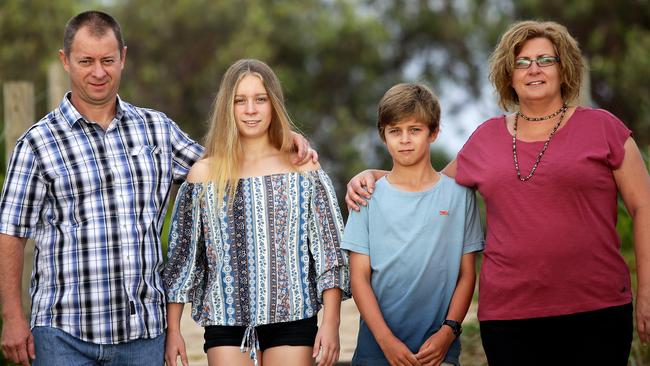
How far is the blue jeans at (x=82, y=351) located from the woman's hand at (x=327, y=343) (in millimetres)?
639

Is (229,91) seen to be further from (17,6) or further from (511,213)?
(17,6)

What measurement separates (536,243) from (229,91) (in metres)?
1.36

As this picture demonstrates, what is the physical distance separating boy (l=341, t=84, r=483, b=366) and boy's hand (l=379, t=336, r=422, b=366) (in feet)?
0.06

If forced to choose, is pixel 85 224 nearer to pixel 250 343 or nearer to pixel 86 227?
pixel 86 227

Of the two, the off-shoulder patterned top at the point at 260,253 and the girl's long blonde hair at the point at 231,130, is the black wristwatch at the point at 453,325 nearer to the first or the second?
the off-shoulder patterned top at the point at 260,253

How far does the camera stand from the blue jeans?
3584mm

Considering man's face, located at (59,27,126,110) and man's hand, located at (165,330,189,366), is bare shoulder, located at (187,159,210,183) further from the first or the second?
man's hand, located at (165,330,189,366)

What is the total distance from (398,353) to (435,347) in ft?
0.47

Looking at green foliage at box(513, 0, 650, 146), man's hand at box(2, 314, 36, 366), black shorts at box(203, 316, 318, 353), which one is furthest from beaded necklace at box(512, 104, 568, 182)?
green foliage at box(513, 0, 650, 146)

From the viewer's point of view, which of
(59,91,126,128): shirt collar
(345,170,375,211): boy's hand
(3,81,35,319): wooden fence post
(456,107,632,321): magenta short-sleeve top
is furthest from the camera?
(3,81,35,319): wooden fence post

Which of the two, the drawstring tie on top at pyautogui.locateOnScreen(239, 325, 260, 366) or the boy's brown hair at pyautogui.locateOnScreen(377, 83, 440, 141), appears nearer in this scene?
the drawstring tie on top at pyautogui.locateOnScreen(239, 325, 260, 366)

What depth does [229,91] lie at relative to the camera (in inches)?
157

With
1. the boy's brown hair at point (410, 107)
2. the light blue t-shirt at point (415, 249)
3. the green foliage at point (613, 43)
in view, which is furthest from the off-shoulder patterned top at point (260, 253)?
the green foliage at point (613, 43)

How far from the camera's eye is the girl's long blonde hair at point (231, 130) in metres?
3.91
